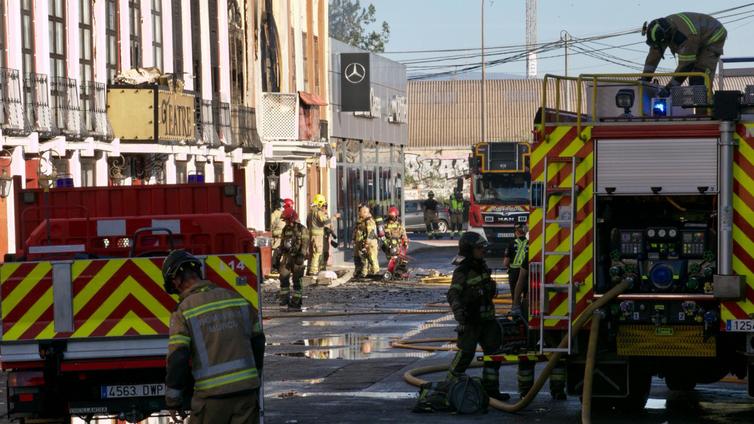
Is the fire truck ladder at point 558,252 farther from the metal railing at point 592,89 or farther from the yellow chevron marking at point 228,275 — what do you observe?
the yellow chevron marking at point 228,275

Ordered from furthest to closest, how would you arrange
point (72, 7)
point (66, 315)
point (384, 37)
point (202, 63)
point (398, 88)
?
point (384, 37)
point (398, 88)
point (202, 63)
point (72, 7)
point (66, 315)

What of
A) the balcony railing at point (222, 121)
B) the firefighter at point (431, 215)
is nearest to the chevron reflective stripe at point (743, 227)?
the balcony railing at point (222, 121)

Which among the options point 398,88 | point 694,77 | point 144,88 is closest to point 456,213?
point 398,88

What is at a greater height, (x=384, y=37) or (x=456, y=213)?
(x=384, y=37)

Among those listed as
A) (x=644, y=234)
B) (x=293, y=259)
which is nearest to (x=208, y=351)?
(x=644, y=234)

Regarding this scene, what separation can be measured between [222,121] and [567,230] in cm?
2665

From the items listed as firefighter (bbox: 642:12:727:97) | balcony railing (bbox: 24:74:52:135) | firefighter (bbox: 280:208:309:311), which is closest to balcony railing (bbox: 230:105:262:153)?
balcony railing (bbox: 24:74:52:135)

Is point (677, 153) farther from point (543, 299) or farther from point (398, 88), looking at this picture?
point (398, 88)

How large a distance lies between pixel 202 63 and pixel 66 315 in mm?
27172

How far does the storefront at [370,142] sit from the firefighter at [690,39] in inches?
1387

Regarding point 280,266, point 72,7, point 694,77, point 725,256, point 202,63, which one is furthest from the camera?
point 202,63

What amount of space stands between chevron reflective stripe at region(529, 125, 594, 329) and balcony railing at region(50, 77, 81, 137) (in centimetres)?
1709

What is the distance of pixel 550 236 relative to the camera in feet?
41.7

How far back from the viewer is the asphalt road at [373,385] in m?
13.5
